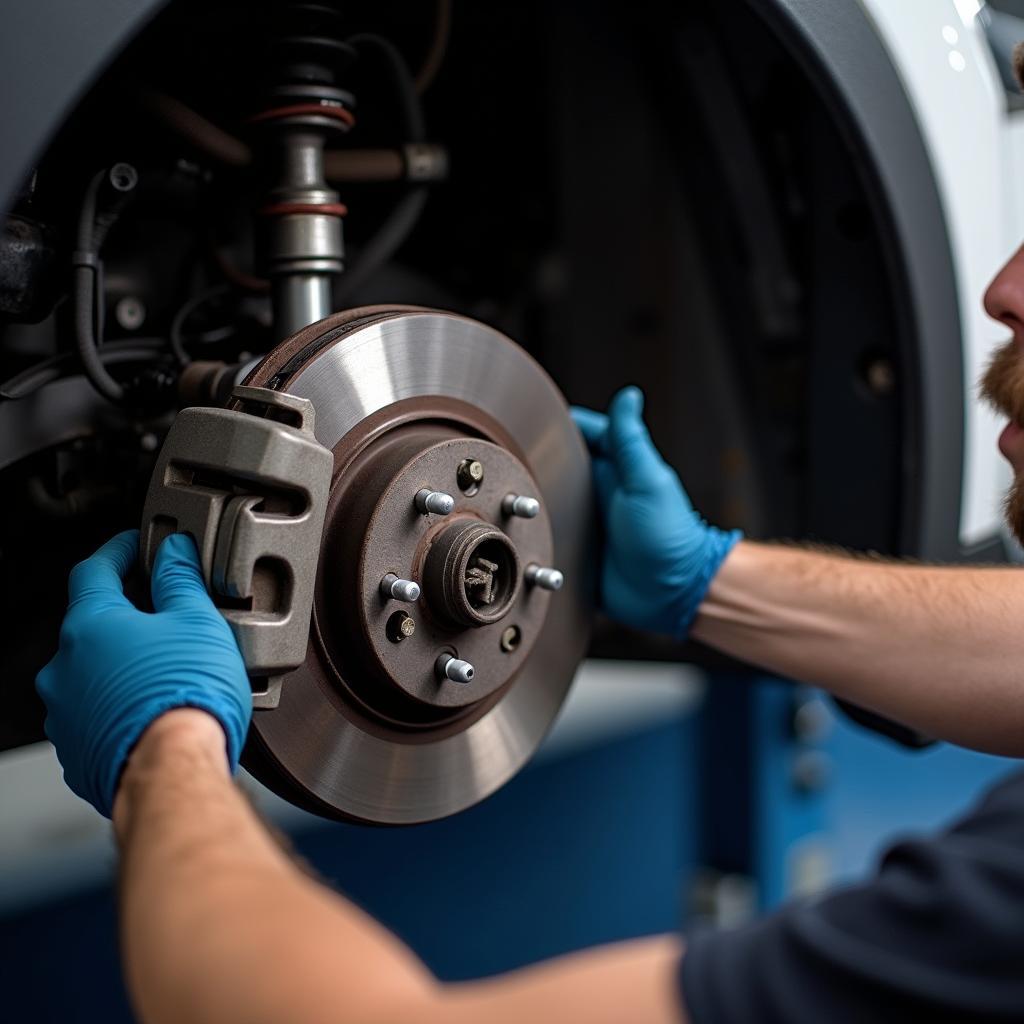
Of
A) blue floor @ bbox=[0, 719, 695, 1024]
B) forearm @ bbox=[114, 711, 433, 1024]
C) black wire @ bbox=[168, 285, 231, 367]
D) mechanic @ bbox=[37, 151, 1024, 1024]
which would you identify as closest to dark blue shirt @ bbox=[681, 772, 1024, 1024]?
mechanic @ bbox=[37, 151, 1024, 1024]

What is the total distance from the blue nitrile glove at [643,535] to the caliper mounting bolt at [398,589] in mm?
253

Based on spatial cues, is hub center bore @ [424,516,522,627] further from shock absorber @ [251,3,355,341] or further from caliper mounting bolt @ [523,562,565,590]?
shock absorber @ [251,3,355,341]

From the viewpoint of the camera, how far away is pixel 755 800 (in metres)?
1.67

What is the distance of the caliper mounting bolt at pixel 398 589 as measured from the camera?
0.61 metres

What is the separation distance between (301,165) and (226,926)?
458mm

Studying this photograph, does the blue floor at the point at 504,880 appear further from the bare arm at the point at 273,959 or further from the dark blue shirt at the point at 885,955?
the dark blue shirt at the point at 885,955

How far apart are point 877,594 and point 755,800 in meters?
0.89

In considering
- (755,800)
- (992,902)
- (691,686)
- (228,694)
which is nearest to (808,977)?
(992,902)

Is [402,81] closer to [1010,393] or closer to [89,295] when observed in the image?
[89,295]

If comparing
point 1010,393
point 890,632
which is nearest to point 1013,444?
point 1010,393

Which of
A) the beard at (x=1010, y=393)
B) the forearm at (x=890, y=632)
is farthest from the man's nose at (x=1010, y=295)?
the forearm at (x=890, y=632)

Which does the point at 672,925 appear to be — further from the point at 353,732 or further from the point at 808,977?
A: the point at 808,977

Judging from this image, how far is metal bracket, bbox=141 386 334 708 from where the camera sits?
527 millimetres

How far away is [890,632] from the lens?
2.78 ft
